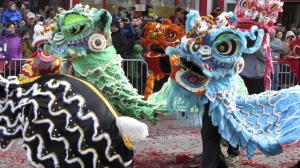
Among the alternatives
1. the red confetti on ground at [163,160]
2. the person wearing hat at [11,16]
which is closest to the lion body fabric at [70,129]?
the red confetti on ground at [163,160]

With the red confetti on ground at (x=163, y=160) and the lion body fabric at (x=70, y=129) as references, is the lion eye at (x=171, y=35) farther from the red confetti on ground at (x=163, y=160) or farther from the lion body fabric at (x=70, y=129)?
the lion body fabric at (x=70, y=129)

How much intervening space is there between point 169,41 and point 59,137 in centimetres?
469

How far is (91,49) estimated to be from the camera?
218 inches

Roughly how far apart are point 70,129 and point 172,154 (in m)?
3.48

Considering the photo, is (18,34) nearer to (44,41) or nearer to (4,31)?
(4,31)

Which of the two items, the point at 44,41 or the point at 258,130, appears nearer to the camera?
the point at 258,130

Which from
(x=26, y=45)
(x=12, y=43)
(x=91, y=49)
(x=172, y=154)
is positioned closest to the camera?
(x=91, y=49)

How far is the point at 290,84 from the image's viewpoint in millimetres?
10578

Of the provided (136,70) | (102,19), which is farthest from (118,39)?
(102,19)

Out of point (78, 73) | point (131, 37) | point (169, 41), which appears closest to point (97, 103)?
point (78, 73)

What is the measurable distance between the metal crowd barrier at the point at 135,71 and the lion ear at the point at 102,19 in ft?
11.5

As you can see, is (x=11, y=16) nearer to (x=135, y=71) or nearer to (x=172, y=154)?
(x=135, y=71)

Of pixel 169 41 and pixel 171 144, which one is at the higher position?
pixel 169 41

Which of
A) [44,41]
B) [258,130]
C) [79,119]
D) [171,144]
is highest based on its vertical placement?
[44,41]
